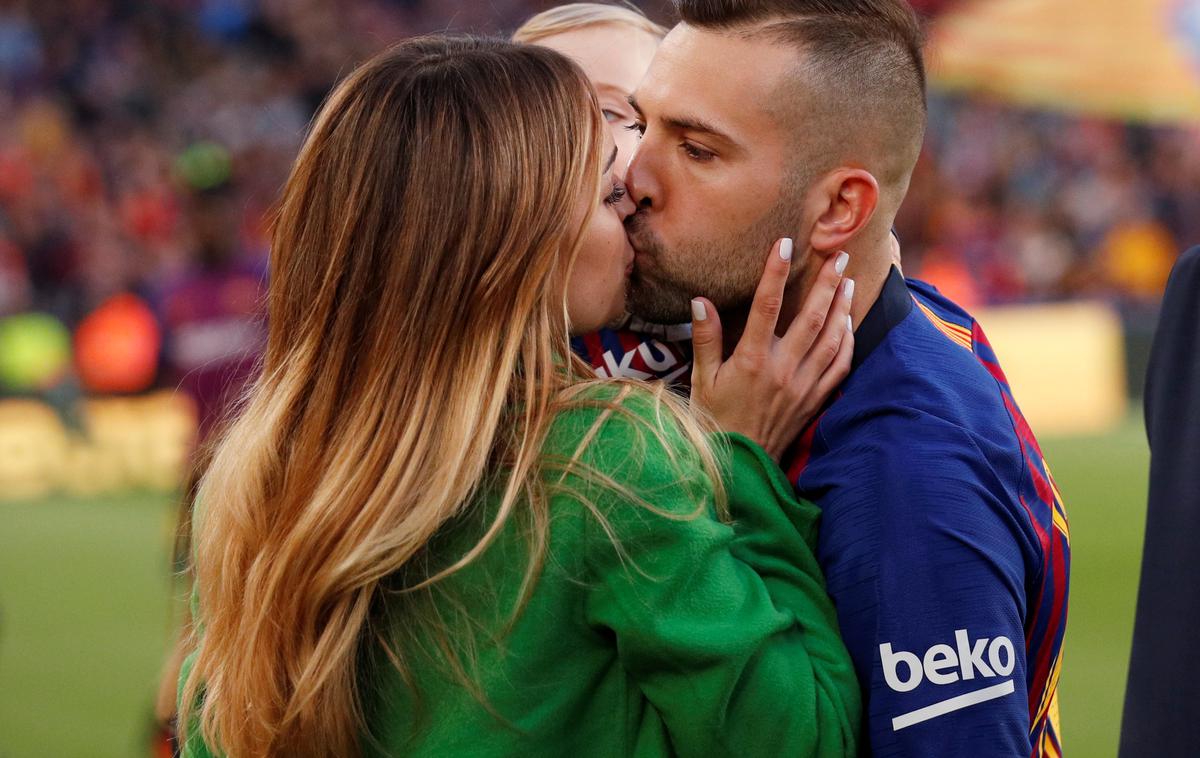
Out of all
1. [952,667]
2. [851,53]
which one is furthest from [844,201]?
[952,667]

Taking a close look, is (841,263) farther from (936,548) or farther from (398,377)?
(398,377)

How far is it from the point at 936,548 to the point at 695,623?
0.43 metres

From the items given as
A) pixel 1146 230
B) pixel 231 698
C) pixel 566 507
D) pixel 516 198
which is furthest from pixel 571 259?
pixel 1146 230

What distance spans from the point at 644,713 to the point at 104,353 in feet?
30.9

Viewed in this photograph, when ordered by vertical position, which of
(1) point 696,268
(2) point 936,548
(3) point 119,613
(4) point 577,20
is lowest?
(3) point 119,613

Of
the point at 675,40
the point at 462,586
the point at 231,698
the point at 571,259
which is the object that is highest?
the point at 675,40

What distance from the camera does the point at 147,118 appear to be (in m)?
15.1

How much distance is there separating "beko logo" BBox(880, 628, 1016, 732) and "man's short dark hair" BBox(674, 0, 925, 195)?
86 centimetres

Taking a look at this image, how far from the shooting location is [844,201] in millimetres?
2344

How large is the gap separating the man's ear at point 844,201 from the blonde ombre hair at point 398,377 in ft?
1.65

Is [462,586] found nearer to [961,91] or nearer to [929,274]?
[929,274]

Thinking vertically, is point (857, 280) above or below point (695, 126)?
below

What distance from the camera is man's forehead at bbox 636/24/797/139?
2.29 meters

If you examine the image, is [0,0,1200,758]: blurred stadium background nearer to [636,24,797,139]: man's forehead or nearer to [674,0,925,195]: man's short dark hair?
[674,0,925,195]: man's short dark hair
